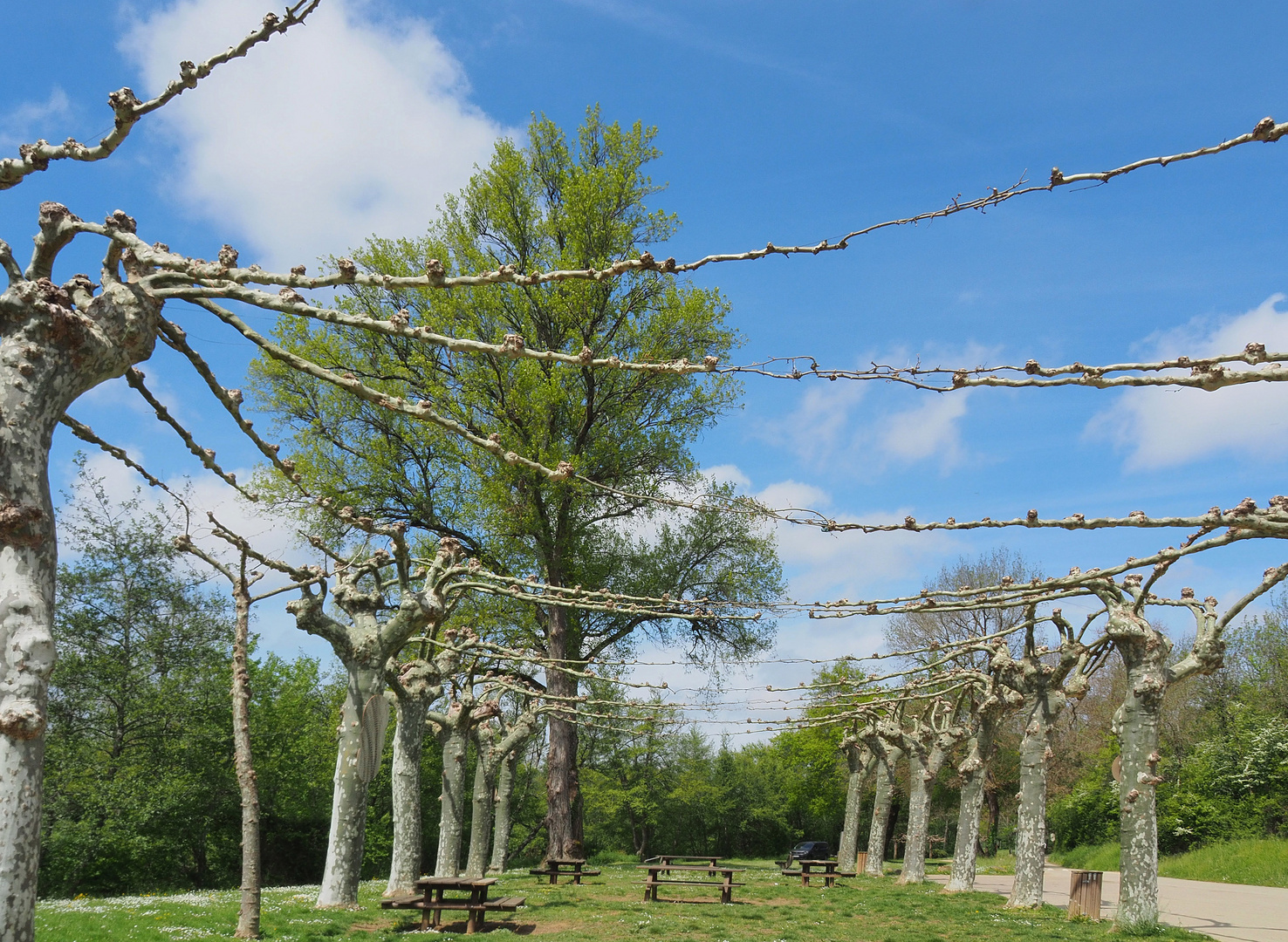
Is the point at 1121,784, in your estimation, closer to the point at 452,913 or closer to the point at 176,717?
the point at 452,913

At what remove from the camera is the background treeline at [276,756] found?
67.3 ft

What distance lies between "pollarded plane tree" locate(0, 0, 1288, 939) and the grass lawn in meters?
5.84

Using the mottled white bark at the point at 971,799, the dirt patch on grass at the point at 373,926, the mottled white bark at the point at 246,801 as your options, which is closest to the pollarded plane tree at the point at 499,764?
the dirt patch on grass at the point at 373,926

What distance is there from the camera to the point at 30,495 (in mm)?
3191

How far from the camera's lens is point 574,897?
14734 millimetres

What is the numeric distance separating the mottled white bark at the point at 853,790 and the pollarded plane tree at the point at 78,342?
22.0 m

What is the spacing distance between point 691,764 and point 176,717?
1107 inches

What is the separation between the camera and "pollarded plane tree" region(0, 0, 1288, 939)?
3.04 meters

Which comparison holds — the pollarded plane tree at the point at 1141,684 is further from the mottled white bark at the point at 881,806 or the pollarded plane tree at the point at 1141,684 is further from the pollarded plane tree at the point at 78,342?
the mottled white bark at the point at 881,806

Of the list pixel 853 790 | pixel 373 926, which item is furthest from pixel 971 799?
pixel 373 926

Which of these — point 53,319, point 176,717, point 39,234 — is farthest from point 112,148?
point 176,717

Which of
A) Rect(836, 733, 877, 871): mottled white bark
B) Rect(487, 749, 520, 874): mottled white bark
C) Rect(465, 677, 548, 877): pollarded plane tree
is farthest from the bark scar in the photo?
Rect(836, 733, 877, 871): mottled white bark

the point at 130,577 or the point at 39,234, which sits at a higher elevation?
the point at 39,234

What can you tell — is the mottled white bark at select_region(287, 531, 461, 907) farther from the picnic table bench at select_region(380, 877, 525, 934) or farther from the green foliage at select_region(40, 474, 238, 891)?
the green foliage at select_region(40, 474, 238, 891)
